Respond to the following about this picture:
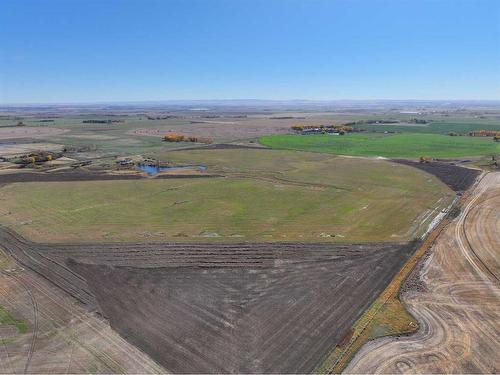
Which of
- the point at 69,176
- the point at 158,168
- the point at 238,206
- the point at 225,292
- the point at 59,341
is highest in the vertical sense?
the point at 158,168

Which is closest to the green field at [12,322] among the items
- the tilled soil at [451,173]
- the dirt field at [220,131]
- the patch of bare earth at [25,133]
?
the tilled soil at [451,173]

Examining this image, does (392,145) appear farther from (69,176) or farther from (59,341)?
(59,341)

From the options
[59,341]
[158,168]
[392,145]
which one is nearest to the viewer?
[59,341]

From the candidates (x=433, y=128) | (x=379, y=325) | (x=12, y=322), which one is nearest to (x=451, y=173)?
A: (x=379, y=325)

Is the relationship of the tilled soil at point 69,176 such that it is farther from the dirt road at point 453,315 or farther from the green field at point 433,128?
the green field at point 433,128

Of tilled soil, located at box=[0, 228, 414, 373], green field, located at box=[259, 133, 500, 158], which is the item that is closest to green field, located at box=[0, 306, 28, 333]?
tilled soil, located at box=[0, 228, 414, 373]

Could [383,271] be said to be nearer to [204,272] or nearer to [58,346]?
[204,272]

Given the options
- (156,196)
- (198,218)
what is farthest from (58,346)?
(156,196)
